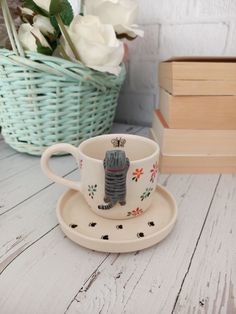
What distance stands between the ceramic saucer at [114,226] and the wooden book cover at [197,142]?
11 centimetres

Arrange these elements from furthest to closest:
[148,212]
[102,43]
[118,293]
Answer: [102,43] → [148,212] → [118,293]

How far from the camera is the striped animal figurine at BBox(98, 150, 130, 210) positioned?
0.30 meters

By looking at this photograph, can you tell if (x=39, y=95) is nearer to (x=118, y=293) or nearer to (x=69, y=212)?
(x=69, y=212)

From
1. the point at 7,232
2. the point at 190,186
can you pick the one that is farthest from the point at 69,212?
the point at 190,186

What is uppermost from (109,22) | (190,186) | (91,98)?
(109,22)

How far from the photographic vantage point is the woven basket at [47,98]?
454 mm

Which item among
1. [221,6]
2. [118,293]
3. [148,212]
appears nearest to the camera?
[118,293]

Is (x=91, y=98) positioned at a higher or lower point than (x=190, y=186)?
higher

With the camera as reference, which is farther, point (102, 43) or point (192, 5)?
point (192, 5)

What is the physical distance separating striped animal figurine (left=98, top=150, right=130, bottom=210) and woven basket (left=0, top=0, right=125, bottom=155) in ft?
0.72

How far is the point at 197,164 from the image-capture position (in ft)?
1.60

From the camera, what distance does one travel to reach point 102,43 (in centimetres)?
46

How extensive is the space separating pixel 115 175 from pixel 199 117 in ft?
0.73

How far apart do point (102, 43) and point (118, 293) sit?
0.36 metres
